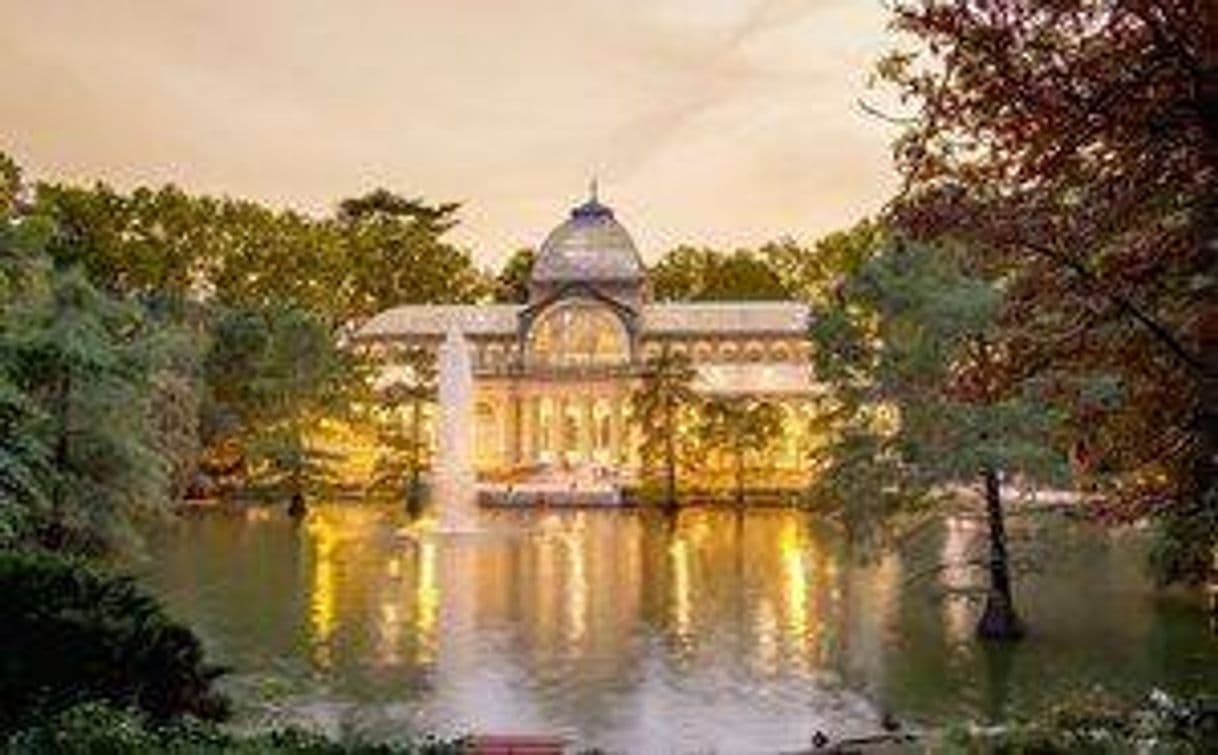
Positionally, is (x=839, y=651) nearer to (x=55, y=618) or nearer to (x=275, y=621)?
(x=275, y=621)

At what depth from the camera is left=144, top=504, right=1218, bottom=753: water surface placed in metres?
26.0

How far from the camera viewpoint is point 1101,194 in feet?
37.3

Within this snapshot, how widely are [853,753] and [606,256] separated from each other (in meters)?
83.1

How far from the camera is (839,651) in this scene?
1260 inches

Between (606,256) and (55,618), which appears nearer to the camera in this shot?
(55,618)

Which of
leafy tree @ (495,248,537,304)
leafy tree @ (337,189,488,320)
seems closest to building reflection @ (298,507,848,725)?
leafy tree @ (337,189,488,320)

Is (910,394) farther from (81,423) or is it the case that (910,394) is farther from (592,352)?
(592,352)

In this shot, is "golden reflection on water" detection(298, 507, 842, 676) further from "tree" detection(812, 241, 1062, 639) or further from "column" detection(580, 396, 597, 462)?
"column" detection(580, 396, 597, 462)

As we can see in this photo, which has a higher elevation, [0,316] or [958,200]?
[0,316]

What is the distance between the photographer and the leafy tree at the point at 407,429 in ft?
254

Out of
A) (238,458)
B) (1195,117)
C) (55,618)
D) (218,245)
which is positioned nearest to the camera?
(1195,117)

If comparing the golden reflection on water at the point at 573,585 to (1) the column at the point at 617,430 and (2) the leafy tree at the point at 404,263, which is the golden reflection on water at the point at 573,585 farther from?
(2) the leafy tree at the point at 404,263

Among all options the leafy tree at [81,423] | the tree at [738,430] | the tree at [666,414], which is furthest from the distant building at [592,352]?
the leafy tree at [81,423]

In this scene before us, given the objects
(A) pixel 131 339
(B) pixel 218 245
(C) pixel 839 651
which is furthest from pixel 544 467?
(C) pixel 839 651
